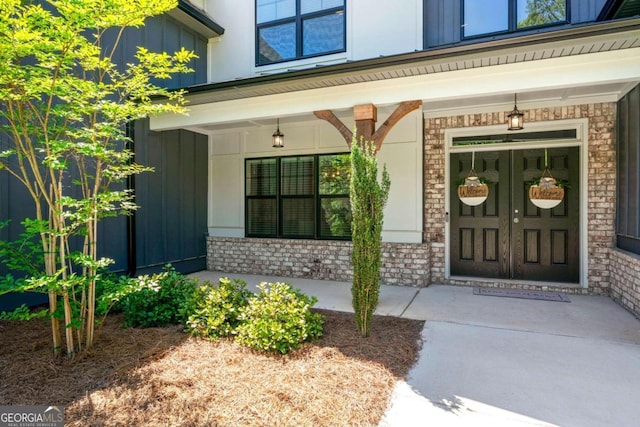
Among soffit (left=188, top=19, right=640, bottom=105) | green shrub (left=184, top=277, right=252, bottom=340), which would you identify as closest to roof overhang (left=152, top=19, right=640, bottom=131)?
soffit (left=188, top=19, right=640, bottom=105)

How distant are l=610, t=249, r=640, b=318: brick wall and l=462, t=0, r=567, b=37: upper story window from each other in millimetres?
3662

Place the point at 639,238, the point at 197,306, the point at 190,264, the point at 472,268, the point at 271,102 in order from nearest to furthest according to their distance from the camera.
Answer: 1. the point at 197,306
2. the point at 639,238
3. the point at 271,102
4. the point at 472,268
5. the point at 190,264

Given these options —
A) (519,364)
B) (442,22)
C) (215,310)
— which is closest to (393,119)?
(442,22)

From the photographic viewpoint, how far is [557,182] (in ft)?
18.1

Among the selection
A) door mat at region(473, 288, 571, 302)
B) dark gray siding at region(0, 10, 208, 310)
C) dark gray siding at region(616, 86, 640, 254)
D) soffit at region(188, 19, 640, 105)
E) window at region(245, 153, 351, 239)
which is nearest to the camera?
soffit at region(188, 19, 640, 105)

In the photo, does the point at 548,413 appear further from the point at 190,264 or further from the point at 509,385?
the point at 190,264

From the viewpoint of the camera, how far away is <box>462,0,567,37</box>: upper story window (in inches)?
215

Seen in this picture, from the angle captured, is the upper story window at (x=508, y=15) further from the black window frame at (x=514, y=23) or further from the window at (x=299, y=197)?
the window at (x=299, y=197)

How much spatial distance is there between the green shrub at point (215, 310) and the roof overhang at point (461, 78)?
8.80 ft

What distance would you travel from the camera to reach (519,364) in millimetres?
3094

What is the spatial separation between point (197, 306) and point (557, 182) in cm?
557

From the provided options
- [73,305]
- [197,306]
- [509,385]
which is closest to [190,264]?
[197,306]
